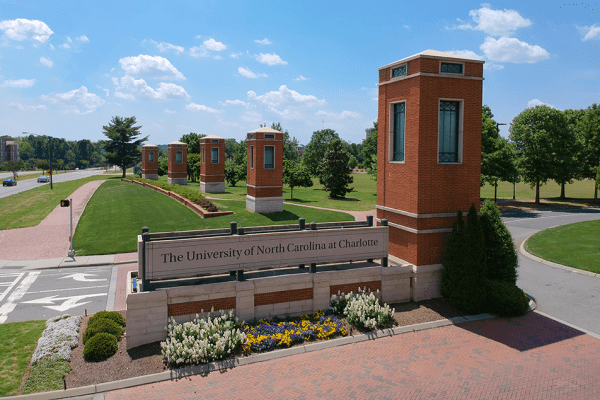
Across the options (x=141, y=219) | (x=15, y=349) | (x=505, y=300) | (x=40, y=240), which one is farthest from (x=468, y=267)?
(x=40, y=240)

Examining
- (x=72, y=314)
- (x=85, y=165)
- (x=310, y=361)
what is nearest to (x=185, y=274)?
(x=310, y=361)

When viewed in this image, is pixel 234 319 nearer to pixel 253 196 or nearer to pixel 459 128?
pixel 459 128

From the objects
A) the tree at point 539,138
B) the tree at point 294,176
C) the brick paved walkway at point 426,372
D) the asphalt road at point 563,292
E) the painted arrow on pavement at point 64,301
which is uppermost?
the tree at point 539,138

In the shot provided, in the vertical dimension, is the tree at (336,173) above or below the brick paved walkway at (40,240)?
above

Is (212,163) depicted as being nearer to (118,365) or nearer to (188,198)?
(188,198)

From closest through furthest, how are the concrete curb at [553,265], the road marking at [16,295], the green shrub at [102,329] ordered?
the green shrub at [102,329]
the road marking at [16,295]
the concrete curb at [553,265]

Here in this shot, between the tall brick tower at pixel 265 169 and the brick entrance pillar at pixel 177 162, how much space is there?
2288 centimetres

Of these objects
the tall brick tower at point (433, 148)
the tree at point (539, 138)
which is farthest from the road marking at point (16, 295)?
the tree at point (539, 138)

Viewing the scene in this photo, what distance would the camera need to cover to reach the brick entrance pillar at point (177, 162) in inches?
2044

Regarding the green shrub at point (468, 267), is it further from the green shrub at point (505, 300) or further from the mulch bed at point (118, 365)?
the mulch bed at point (118, 365)

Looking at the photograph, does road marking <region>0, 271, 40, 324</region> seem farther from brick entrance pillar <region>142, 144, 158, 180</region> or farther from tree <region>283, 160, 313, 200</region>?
brick entrance pillar <region>142, 144, 158, 180</region>

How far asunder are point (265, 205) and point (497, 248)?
2018 centimetres

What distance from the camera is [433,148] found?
44.3 ft

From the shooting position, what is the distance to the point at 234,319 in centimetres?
1155
